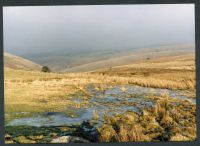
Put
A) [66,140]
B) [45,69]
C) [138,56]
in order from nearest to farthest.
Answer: [66,140]
[45,69]
[138,56]

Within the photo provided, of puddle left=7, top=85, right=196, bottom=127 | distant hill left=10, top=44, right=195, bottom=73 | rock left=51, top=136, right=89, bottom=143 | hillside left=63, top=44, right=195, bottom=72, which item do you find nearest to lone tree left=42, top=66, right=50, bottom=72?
distant hill left=10, top=44, right=195, bottom=73

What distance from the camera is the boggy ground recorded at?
8359 mm

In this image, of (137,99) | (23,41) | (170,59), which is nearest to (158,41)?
(170,59)

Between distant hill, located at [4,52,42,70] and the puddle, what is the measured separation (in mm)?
862

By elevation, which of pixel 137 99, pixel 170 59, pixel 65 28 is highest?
pixel 65 28

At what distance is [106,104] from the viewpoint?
335 inches

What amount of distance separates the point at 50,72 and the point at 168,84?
211 cm

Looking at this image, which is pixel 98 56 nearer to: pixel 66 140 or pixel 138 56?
pixel 138 56

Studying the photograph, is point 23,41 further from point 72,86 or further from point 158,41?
point 158,41

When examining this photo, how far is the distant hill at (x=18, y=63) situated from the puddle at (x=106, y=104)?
86 centimetres

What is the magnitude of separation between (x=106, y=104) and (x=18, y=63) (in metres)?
1.70

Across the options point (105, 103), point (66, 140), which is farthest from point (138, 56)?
point (66, 140)

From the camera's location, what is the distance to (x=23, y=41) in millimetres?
8445

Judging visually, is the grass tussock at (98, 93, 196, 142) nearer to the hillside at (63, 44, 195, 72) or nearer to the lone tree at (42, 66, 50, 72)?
the hillside at (63, 44, 195, 72)
